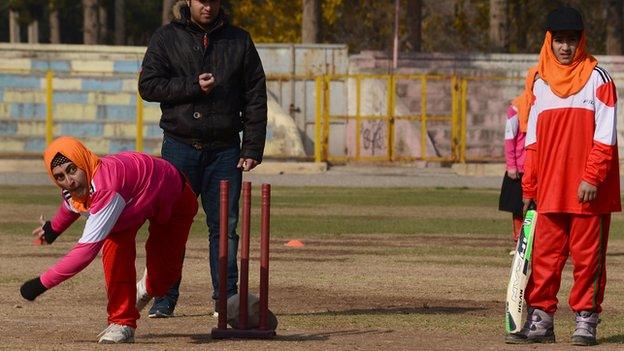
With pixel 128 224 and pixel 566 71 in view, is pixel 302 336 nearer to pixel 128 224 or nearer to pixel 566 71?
pixel 128 224

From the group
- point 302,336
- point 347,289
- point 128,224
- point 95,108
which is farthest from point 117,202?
point 95,108

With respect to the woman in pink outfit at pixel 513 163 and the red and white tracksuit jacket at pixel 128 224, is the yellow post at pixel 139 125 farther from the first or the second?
the red and white tracksuit jacket at pixel 128 224

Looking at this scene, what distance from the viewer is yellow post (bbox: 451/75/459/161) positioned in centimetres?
3909

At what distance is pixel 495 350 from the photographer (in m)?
10.1

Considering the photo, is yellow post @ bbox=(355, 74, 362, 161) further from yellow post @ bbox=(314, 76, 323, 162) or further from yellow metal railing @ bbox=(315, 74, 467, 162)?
yellow post @ bbox=(314, 76, 323, 162)

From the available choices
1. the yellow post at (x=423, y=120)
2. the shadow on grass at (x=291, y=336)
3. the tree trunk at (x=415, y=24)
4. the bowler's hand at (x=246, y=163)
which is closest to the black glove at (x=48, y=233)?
the shadow on grass at (x=291, y=336)

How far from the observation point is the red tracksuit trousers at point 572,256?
33.9 ft

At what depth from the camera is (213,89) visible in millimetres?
11352

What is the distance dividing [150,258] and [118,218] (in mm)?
842

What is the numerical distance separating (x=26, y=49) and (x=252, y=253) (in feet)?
85.4

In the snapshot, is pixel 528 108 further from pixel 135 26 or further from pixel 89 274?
pixel 135 26

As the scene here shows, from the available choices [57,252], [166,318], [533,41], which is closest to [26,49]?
[57,252]

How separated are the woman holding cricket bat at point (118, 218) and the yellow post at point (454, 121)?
93.6ft

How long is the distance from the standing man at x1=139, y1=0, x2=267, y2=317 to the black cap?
207cm
